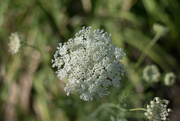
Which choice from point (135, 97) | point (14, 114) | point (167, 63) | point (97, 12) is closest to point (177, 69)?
point (167, 63)

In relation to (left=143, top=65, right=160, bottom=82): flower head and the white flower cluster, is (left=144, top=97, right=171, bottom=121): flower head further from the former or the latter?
(left=143, top=65, right=160, bottom=82): flower head

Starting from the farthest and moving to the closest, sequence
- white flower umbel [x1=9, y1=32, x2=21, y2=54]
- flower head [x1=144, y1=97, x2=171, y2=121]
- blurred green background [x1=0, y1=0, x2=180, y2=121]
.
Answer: blurred green background [x1=0, y1=0, x2=180, y2=121]
white flower umbel [x1=9, y1=32, x2=21, y2=54]
flower head [x1=144, y1=97, x2=171, y2=121]

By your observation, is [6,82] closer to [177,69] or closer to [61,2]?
[61,2]

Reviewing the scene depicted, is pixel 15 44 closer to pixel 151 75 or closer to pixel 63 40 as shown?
pixel 63 40

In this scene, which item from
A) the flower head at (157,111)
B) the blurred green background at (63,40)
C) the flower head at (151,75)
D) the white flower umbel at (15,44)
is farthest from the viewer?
the blurred green background at (63,40)

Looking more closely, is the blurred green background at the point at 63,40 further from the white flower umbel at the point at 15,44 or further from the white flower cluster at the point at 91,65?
the white flower cluster at the point at 91,65

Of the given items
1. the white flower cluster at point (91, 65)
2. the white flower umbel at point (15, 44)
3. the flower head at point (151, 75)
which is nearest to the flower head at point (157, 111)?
the white flower cluster at point (91, 65)

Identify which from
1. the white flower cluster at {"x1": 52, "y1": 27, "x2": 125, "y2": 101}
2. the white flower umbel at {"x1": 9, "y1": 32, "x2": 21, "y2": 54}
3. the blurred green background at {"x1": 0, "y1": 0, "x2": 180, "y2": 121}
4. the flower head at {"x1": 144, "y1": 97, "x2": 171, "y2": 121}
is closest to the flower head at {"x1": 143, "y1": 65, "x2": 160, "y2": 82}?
the blurred green background at {"x1": 0, "y1": 0, "x2": 180, "y2": 121}

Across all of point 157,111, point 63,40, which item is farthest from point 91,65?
point 63,40
